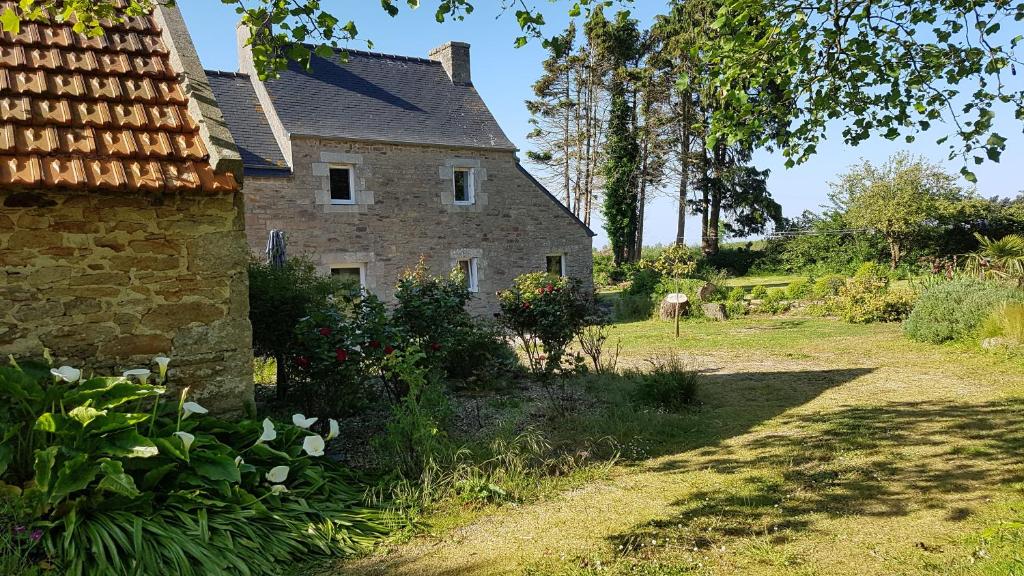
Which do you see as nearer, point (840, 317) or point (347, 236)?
point (840, 317)

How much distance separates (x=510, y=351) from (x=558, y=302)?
Result: 178 centimetres

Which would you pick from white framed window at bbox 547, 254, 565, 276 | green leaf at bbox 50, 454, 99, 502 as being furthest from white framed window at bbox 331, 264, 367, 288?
green leaf at bbox 50, 454, 99, 502

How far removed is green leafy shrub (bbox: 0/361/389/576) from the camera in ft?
11.3

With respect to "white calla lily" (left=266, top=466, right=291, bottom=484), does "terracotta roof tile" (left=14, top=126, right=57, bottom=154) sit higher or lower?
higher

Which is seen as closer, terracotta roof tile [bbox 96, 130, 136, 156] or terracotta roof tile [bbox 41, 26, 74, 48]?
terracotta roof tile [bbox 96, 130, 136, 156]

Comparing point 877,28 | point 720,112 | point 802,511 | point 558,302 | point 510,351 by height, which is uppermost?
point 877,28

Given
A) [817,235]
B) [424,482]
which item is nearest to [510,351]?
[424,482]

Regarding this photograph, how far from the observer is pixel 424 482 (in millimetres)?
4766

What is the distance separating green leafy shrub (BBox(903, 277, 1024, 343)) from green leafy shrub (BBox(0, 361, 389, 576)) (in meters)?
10.2

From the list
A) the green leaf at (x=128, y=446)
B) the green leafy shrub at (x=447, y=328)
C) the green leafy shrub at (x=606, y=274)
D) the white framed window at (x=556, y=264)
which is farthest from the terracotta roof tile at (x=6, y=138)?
the green leafy shrub at (x=606, y=274)

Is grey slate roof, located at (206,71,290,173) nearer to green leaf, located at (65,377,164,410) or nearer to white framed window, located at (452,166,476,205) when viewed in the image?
white framed window, located at (452,166,476,205)

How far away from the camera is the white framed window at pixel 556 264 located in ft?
65.5

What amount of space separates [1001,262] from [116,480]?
17.5 meters

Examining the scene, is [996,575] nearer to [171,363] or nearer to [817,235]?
[171,363]
